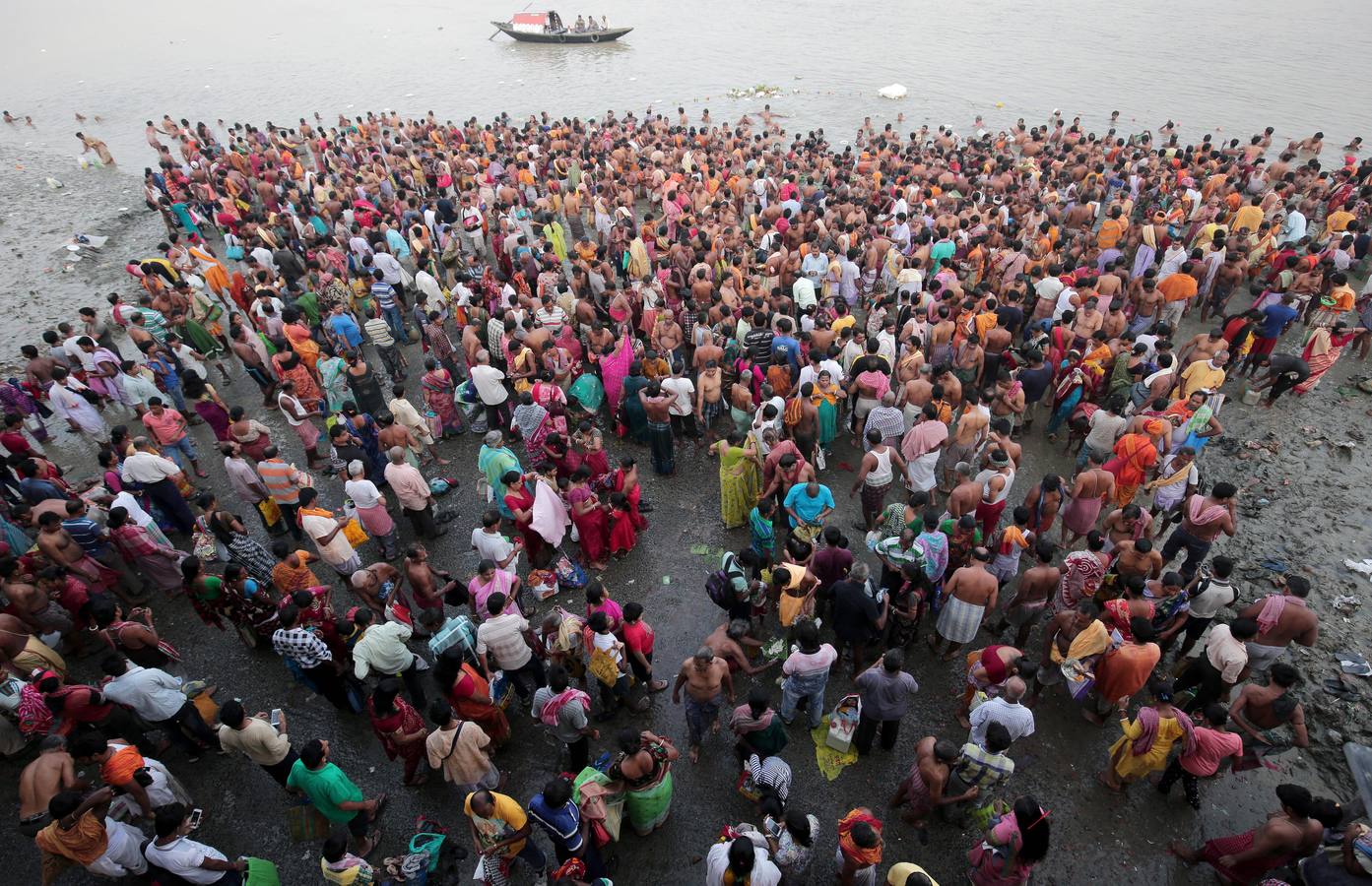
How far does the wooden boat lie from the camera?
36500 mm

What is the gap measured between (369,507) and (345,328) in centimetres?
434

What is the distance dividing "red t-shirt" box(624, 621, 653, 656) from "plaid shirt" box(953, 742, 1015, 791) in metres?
2.59

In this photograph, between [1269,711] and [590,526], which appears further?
[590,526]

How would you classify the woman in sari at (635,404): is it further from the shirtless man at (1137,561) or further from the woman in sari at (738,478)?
the shirtless man at (1137,561)

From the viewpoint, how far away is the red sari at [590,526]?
23.7 ft

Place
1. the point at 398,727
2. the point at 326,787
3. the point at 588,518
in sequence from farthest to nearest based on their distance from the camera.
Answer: the point at 588,518 → the point at 398,727 → the point at 326,787

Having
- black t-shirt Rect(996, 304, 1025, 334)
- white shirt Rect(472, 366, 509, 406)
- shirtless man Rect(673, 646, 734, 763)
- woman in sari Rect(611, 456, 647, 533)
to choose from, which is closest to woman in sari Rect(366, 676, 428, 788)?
shirtless man Rect(673, 646, 734, 763)

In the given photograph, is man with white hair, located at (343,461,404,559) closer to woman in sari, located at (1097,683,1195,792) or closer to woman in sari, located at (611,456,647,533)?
woman in sari, located at (611,456,647,533)

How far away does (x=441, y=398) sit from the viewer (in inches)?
376

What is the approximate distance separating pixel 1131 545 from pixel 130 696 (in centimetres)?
893

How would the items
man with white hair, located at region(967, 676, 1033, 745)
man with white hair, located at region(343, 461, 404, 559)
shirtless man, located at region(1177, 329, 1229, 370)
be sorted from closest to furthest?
man with white hair, located at region(967, 676, 1033, 745) → man with white hair, located at region(343, 461, 404, 559) → shirtless man, located at region(1177, 329, 1229, 370)

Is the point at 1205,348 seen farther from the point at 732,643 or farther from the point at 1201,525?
the point at 732,643

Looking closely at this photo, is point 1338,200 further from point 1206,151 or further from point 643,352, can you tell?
point 643,352

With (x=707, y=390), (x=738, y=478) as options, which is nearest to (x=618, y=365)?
(x=707, y=390)
